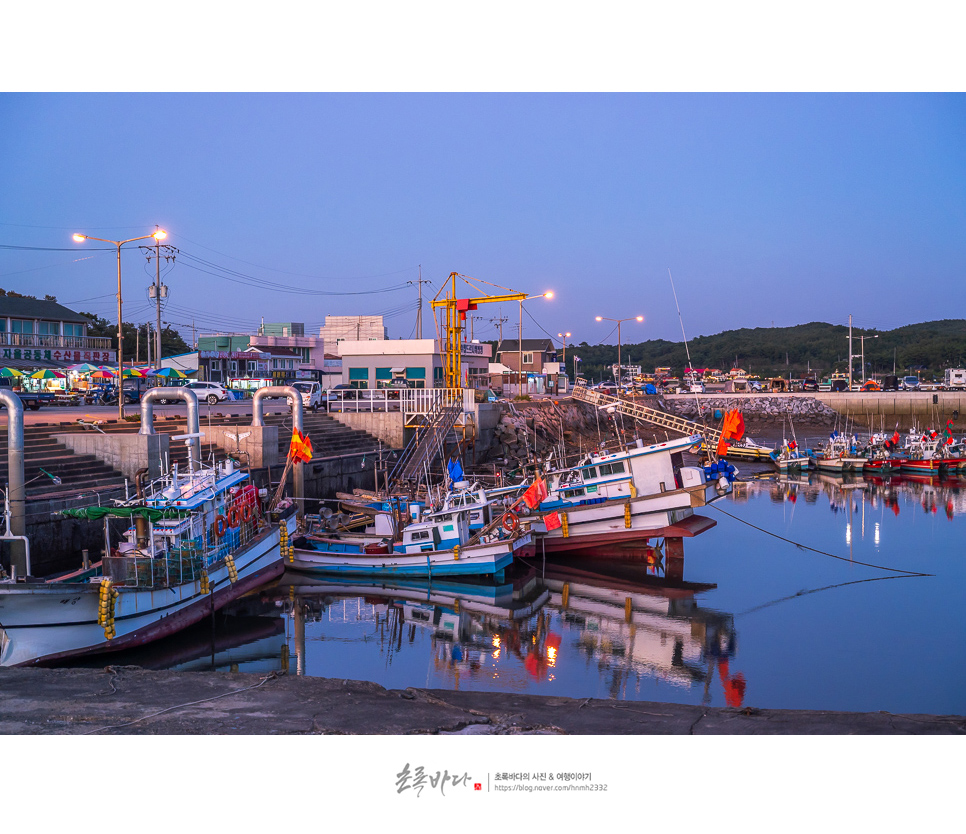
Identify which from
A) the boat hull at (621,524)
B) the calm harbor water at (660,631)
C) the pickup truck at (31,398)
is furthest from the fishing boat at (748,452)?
the pickup truck at (31,398)

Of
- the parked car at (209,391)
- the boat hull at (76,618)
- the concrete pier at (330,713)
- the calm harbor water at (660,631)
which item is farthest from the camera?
the parked car at (209,391)

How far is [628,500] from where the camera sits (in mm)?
25688

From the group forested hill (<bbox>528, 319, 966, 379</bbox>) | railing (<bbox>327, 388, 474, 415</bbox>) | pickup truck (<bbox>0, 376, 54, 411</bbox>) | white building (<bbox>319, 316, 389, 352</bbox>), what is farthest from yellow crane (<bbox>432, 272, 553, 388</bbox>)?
forested hill (<bbox>528, 319, 966, 379</bbox>)

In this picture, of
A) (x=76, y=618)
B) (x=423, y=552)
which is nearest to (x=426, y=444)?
(x=423, y=552)

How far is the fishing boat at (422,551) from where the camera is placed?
22.7 m

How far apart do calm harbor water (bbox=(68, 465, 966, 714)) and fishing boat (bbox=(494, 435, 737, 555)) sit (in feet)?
3.40

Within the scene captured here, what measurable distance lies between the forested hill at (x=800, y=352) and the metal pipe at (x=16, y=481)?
397 ft

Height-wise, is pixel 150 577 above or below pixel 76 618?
above

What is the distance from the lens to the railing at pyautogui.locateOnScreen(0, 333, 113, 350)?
2183 inches

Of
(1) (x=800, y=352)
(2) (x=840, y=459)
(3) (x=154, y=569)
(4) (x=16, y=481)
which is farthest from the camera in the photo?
(1) (x=800, y=352)

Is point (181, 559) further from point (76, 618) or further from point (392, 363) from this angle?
point (392, 363)

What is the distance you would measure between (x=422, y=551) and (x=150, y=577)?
27.6 feet

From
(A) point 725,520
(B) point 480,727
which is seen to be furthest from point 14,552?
(A) point 725,520

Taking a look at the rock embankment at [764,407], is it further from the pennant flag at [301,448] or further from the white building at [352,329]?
the pennant flag at [301,448]
